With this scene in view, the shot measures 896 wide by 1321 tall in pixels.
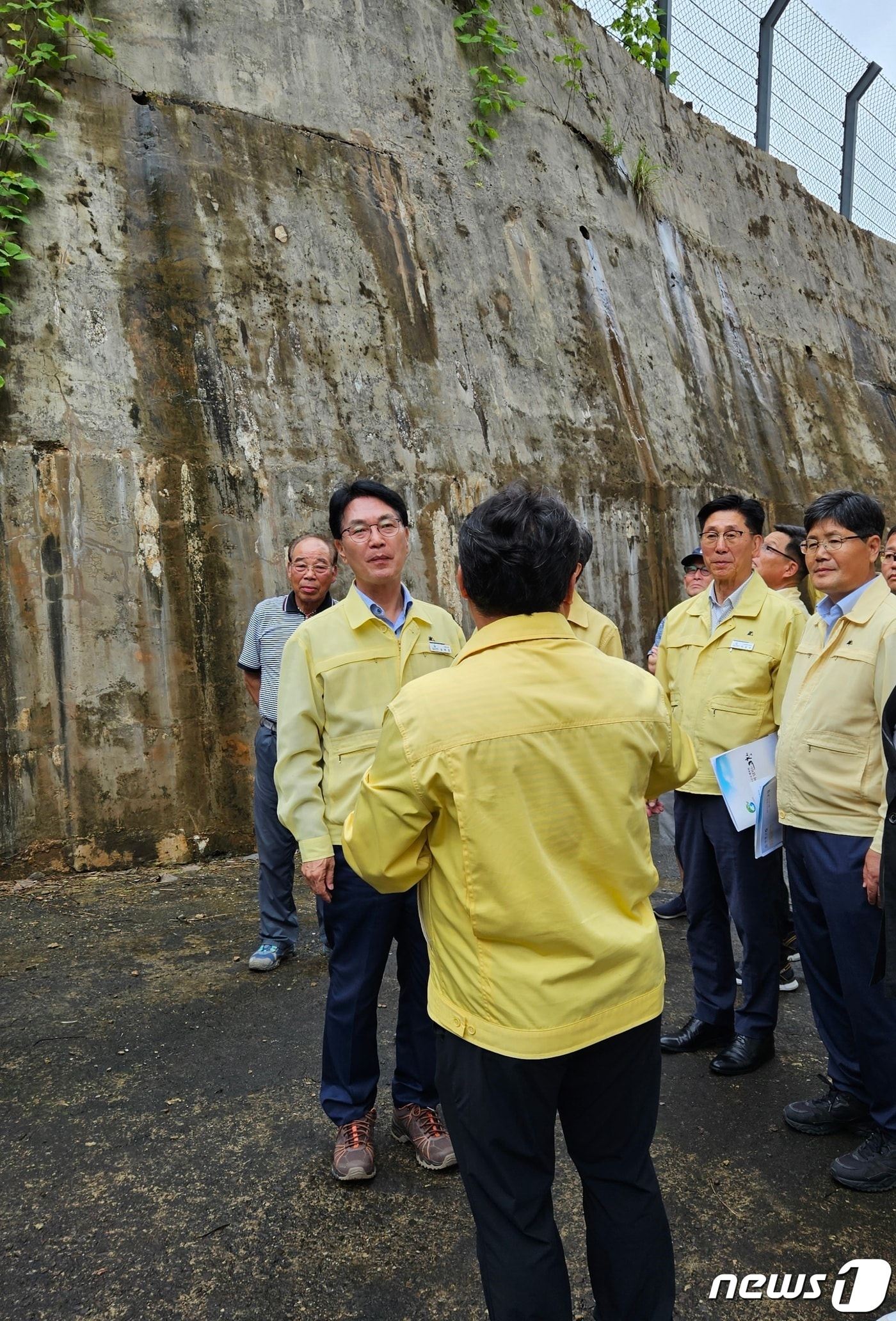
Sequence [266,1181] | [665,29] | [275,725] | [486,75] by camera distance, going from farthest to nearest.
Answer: [665,29]
[486,75]
[275,725]
[266,1181]

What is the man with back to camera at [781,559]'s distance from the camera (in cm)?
490

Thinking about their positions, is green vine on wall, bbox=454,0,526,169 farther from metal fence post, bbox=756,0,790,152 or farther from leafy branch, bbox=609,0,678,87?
metal fence post, bbox=756,0,790,152

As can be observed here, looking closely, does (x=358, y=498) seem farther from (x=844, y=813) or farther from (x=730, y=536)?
(x=844, y=813)

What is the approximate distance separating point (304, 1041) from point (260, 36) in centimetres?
746

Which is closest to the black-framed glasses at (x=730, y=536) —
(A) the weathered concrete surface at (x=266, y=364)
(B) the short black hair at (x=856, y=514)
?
(B) the short black hair at (x=856, y=514)

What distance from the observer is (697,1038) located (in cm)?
360

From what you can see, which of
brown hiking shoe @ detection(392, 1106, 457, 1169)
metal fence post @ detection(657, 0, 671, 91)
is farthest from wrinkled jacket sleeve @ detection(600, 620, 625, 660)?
metal fence post @ detection(657, 0, 671, 91)

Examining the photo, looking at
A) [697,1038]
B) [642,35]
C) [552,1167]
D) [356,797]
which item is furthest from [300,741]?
[642,35]

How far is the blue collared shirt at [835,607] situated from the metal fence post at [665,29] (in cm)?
1099

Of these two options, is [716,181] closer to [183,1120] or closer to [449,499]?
[449,499]

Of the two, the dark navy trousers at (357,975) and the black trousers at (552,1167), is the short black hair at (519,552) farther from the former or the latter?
the dark navy trousers at (357,975)

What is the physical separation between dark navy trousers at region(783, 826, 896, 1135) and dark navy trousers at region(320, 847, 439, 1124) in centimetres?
125

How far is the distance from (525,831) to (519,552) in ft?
1.75

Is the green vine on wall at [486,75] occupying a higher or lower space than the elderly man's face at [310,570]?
higher
